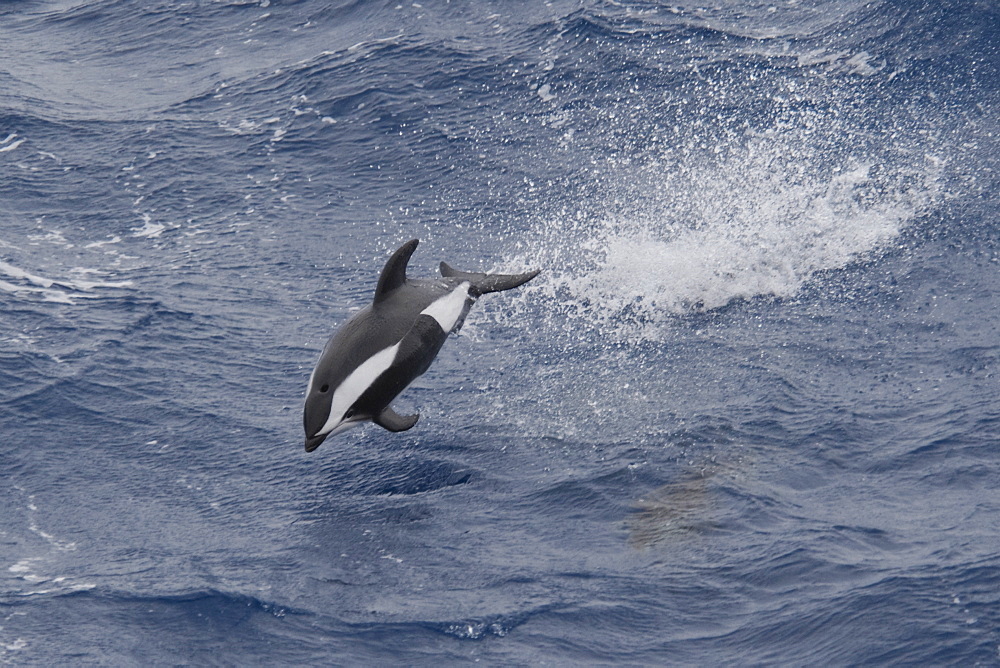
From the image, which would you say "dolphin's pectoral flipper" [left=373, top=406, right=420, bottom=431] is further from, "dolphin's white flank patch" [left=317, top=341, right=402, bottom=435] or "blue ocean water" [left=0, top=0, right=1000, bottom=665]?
"blue ocean water" [left=0, top=0, right=1000, bottom=665]

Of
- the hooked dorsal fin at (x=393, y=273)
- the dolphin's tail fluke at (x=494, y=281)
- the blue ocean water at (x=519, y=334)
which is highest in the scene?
the hooked dorsal fin at (x=393, y=273)

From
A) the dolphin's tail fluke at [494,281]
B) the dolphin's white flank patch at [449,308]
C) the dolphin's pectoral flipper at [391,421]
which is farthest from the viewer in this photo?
the dolphin's tail fluke at [494,281]

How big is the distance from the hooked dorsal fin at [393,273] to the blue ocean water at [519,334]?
5.92 feet

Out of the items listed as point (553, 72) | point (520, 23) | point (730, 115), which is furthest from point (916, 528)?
point (520, 23)

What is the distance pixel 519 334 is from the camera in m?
12.8

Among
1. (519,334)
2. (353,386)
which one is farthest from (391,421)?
(519,334)

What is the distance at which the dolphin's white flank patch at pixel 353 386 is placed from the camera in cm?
891

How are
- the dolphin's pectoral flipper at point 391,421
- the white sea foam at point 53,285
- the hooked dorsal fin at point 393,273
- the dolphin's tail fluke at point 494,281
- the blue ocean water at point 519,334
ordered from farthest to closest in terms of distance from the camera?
the white sea foam at point 53,285 < the dolphin's tail fluke at point 494,281 < the hooked dorsal fin at point 393,273 < the dolphin's pectoral flipper at point 391,421 < the blue ocean water at point 519,334

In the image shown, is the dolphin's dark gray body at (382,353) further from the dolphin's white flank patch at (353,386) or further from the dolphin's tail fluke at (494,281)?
the dolphin's tail fluke at (494,281)

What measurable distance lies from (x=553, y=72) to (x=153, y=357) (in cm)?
746

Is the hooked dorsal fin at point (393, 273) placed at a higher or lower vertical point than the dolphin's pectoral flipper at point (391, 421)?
higher

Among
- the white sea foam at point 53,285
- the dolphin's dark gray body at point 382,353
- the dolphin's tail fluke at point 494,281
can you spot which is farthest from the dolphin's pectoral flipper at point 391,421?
the white sea foam at point 53,285

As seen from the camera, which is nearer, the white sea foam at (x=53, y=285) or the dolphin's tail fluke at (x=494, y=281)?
the dolphin's tail fluke at (x=494, y=281)

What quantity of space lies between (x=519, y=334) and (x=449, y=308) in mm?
2948
